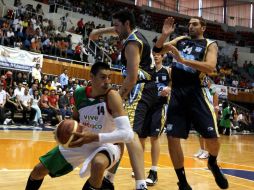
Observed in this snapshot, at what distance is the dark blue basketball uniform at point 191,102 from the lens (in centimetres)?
423

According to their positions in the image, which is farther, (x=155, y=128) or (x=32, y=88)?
(x=32, y=88)

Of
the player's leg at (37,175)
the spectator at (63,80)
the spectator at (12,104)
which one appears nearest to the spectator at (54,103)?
the spectator at (12,104)

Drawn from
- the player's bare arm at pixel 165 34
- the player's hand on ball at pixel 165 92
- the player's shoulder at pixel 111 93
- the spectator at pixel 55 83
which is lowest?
the spectator at pixel 55 83

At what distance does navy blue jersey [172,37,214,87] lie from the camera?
14.1ft

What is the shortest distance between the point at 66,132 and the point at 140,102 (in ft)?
5.40

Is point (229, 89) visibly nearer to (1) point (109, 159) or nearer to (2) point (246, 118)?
(2) point (246, 118)

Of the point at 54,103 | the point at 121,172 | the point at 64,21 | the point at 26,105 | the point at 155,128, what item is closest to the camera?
the point at 155,128

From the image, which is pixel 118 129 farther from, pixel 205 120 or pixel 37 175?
pixel 205 120

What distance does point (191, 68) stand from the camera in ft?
14.1

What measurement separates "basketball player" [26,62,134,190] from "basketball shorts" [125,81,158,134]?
101 cm

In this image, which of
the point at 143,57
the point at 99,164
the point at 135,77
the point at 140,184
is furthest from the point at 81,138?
the point at 143,57

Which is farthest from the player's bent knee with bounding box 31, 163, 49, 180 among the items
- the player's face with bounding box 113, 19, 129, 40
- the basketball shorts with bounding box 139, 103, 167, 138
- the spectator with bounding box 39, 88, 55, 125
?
the spectator with bounding box 39, 88, 55, 125

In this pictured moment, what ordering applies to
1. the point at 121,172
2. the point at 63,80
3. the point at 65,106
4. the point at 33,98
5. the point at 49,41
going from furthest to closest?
the point at 49,41 → the point at 63,80 → the point at 65,106 → the point at 33,98 → the point at 121,172

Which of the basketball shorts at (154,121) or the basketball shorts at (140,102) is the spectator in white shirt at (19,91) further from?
the basketball shorts at (140,102)
